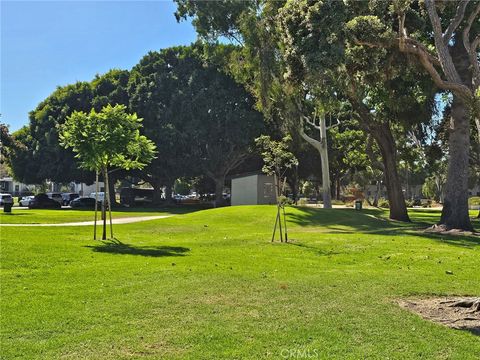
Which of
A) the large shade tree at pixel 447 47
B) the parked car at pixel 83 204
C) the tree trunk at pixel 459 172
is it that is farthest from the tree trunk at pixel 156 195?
the tree trunk at pixel 459 172

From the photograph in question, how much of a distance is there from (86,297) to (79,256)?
4757 millimetres


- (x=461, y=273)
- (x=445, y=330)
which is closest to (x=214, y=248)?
(x=461, y=273)

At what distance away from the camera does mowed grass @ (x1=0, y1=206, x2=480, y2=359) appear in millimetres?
5379

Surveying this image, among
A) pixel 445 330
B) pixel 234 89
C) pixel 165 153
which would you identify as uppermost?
pixel 234 89

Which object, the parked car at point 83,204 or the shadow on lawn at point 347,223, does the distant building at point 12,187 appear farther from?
the shadow on lawn at point 347,223

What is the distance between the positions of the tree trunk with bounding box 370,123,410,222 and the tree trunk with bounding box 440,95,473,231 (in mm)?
7562

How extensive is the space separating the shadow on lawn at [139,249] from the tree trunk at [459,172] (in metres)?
13.4

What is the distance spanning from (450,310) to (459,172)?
15.6 meters

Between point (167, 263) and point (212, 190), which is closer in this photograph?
point (167, 263)

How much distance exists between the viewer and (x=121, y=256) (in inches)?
490

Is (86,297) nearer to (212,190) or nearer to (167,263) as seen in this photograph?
(167,263)

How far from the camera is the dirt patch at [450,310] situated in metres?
6.63

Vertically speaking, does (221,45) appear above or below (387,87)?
above

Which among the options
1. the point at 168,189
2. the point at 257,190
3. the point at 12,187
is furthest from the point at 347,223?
the point at 12,187
